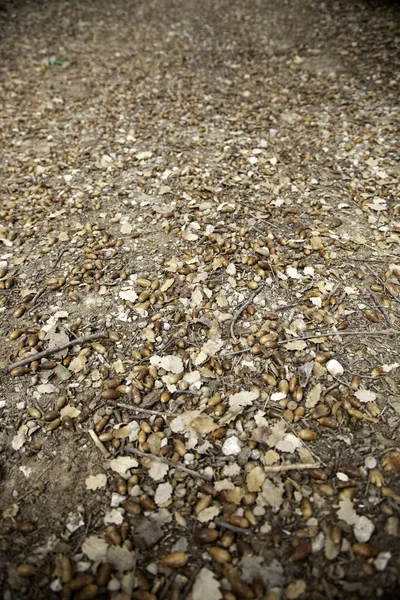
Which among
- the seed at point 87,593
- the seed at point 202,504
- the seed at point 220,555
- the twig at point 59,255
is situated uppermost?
Result: the twig at point 59,255

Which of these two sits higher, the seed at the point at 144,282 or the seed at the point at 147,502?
the seed at the point at 144,282

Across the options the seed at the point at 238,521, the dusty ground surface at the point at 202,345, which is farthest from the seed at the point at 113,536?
the seed at the point at 238,521

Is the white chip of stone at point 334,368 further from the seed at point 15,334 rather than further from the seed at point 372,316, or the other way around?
the seed at point 15,334

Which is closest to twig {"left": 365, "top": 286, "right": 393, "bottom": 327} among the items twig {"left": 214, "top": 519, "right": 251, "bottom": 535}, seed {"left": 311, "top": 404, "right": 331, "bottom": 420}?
seed {"left": 311, "top": 404, "right": 331, "bottom": 420}

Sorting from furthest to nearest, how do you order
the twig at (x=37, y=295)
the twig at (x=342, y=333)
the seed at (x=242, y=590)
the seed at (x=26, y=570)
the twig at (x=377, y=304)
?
the twig at (x=37, y=295) → the twig at (x=377, y=304) → the twig at (x=342, y=333) → the seed at (x=26, y=570) → the seed at (x=242, y=590)

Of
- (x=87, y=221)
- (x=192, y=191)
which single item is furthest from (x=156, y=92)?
(x=87, y=221)

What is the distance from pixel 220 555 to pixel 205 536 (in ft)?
0.37

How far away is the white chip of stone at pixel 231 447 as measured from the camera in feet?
7.92

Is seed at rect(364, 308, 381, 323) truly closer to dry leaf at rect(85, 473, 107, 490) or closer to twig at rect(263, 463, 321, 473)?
twig at rect(263, 463, 321, 473)

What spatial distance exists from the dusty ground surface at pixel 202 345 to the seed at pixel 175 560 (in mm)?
11

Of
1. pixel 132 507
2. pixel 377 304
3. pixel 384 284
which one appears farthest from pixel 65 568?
pixel 384 284

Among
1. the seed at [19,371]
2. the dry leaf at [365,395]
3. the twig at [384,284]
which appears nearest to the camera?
the dry leaf at [365,395]

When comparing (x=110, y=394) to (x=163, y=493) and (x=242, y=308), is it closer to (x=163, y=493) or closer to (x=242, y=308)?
(x=163, y=493)

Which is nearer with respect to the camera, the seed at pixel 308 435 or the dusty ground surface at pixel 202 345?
the dusty ground surface at pixel 202 345
